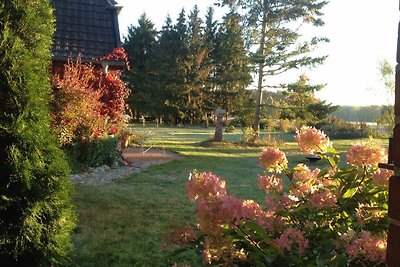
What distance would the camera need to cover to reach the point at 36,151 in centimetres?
276

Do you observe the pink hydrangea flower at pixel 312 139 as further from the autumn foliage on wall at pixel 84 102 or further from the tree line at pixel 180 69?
the tree line at pixel 180 69

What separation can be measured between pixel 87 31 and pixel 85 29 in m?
0.11

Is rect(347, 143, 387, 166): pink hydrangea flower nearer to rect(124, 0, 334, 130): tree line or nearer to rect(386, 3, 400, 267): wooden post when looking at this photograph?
rect(386, 3, 400, 267): wooden post

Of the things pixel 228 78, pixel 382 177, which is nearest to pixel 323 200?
pixel 382 177

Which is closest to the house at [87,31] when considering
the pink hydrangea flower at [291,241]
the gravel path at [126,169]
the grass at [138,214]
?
the gravel path at [126,169]

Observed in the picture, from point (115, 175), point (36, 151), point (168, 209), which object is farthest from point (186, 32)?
point (36, 151)

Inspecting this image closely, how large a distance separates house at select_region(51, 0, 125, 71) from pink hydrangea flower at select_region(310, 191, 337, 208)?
8442 mm

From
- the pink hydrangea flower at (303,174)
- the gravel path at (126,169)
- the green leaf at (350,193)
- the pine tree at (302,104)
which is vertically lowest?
the gravel path at (126,169)

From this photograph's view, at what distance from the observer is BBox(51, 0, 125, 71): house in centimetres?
955

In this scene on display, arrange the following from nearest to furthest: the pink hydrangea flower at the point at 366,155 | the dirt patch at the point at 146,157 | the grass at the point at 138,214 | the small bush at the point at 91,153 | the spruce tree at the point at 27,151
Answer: the pink hydrangea flower at the point at 366,155
the spruce tree at the point at 27,151
the grass at the point at 138,214
the small bush at the point at 91,153
the dirt patch at the point at 146,157

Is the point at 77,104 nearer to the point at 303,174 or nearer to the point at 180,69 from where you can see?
the point at 303,174

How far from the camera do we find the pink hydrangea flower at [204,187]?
140 centimetres

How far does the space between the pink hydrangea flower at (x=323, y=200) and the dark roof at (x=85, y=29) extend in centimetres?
875

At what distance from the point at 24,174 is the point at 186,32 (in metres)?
34.9
